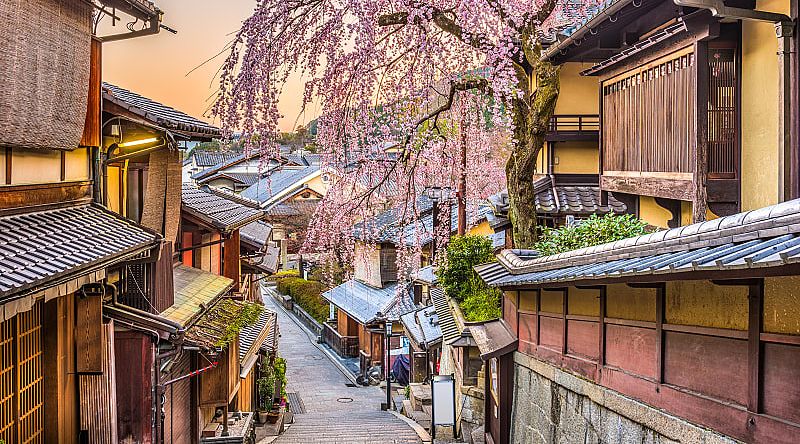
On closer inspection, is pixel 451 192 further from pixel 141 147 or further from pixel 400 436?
pixel 141 147

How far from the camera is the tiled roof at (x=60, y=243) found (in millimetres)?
6516

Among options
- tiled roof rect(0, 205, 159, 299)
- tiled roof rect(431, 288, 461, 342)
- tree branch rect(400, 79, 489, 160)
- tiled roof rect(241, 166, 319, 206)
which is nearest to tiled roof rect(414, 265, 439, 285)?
tiled roof rect(431, 288, 461, 342)

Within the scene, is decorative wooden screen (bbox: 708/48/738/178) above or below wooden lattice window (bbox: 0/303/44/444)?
above

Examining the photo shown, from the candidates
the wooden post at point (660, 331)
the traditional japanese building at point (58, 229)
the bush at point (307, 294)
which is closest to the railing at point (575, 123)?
the traditional japanese building at point (58, 229)

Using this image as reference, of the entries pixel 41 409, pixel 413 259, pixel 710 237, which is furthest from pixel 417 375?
pixel 710 237

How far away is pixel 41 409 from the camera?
9148 millimetres

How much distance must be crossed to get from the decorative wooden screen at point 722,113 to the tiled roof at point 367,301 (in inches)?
888

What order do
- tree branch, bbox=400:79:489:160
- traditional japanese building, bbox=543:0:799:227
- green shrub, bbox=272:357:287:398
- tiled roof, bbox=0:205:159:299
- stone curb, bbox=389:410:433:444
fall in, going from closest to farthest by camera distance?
tiled roof, bbox=0:205:159:299, traditional japanese building, bbox=543:0:799:227, tree branch, bbox=400:79:489:160, stone curb, bbox=389:410:433:444, green shrub, bbox=272:357:287:398

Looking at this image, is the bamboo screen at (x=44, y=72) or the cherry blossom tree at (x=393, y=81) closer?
the bamboo screen at (x=44, y=72)

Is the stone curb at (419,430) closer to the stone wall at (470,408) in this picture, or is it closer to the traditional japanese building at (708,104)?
the stone wall at (470,408)

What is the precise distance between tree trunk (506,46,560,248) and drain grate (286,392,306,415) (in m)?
17.2

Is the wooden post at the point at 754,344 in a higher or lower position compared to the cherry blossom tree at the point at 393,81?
lower

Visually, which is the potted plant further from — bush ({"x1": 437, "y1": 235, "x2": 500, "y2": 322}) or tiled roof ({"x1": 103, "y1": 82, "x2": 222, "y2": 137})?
tiled roof ({"x1": 103, "y1": 82, "x2": 222, "y2": 137})

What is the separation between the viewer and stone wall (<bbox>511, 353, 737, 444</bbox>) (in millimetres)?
7062
